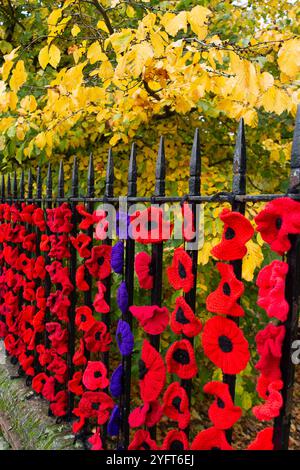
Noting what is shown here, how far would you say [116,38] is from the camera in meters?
1.92

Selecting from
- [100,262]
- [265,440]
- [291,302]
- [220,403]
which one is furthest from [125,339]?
[291,302]

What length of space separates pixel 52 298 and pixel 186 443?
127cm

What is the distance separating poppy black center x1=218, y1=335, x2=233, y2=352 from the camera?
4.44 feet

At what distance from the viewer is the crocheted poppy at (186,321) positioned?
1515 millimetres

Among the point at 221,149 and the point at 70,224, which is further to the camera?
the point at 221,149

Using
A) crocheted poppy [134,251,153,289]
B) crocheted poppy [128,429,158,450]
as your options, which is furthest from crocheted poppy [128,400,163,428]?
crocheted poppy [134,251,153,289]

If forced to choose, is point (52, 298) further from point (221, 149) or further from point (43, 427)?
point (221, 149)

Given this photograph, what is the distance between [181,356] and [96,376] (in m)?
0.65

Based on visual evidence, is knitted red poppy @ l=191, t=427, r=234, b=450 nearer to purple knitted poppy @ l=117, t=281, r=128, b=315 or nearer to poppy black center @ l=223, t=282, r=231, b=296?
poppy black center @ l=223, t=282, r=231, b=296

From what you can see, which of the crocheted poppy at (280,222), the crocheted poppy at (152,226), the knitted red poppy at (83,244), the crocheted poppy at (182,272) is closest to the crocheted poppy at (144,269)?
the crocheted poppy at (152,226)

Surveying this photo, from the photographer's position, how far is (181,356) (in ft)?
5.17

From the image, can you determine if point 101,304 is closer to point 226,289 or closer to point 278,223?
point 226,289

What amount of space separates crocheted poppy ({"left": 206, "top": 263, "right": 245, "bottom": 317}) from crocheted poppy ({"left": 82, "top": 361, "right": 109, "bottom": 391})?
2.86 feet
